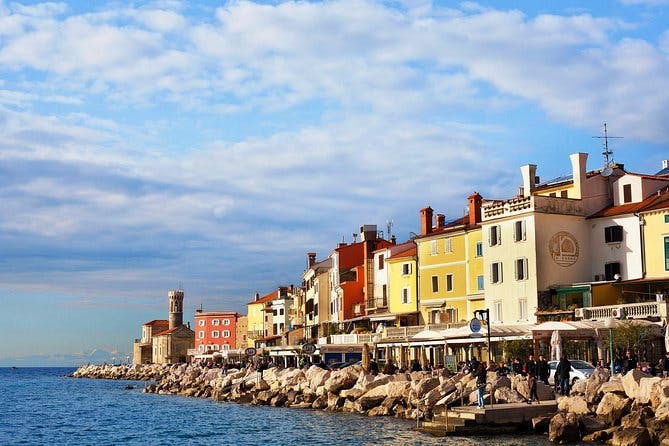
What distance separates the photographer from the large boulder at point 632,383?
99.9 feet

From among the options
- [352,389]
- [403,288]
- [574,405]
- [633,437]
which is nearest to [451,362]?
[352,389]

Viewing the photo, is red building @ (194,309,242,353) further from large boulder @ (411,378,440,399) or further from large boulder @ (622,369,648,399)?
large boulder @ (622,369,648,399)

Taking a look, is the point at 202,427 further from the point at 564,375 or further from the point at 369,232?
the point at 369,232

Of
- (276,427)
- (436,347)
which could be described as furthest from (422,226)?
(276,427)

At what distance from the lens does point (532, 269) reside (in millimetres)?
49438

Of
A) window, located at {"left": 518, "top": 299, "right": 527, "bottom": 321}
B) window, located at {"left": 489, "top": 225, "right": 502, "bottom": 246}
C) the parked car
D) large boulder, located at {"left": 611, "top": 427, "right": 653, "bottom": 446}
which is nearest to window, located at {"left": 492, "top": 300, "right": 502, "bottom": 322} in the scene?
window, located at {"left": 518, "top": 299, "right": 527, "bottom": 321}

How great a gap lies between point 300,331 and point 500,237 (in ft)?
138

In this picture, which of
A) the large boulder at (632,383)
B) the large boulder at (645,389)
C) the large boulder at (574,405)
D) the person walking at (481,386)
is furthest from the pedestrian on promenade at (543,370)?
the large boulder at (645,389)

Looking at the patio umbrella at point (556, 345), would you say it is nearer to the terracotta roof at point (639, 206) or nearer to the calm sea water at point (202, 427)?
the calm sea water at point (202, 427)

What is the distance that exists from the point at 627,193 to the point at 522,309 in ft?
29.0

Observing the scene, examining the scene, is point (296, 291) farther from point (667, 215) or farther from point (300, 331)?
point (667, 215)

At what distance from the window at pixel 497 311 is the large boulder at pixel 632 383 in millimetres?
20223

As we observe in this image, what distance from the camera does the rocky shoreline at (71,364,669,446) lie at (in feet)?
93.9

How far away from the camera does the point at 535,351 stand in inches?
1679
